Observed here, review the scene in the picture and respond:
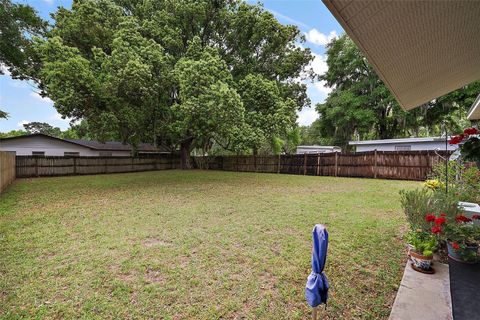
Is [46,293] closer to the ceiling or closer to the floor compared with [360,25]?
closer to the floor

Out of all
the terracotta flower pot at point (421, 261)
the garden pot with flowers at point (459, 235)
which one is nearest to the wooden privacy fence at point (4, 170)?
the terracotta flower pot at point (421, 261)

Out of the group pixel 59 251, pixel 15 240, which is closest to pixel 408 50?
pixel 59 251

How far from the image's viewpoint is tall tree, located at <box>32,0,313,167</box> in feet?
27.7

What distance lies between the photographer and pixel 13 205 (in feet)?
18.0

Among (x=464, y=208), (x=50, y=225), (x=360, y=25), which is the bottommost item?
(x=50, y=225)

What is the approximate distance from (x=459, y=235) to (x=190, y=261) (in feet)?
11.1

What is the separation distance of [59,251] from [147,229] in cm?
125

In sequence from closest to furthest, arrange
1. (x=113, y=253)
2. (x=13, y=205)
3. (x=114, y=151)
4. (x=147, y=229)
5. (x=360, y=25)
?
(x=360, y=25)
(x=113, y=253)
(x=147, y=229)
(x=13, y=205)
(x=114, y=151)

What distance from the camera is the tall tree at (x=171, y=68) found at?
8.43 meters

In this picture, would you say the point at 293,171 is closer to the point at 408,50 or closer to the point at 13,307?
the point at 408,50

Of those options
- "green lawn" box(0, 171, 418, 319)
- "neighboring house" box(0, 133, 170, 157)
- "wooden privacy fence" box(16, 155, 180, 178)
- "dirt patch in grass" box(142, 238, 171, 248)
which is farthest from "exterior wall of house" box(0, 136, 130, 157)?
"dirt patch in grass" box(142, 238, 171, 248)

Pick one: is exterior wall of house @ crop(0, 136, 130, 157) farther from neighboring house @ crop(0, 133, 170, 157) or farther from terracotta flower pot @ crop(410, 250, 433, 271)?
terracotta flower pot @ crop(410, 250, 433, 271)

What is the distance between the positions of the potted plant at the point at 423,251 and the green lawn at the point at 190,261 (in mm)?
252

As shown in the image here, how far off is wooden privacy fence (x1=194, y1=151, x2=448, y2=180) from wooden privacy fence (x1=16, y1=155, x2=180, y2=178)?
22.9 feet
